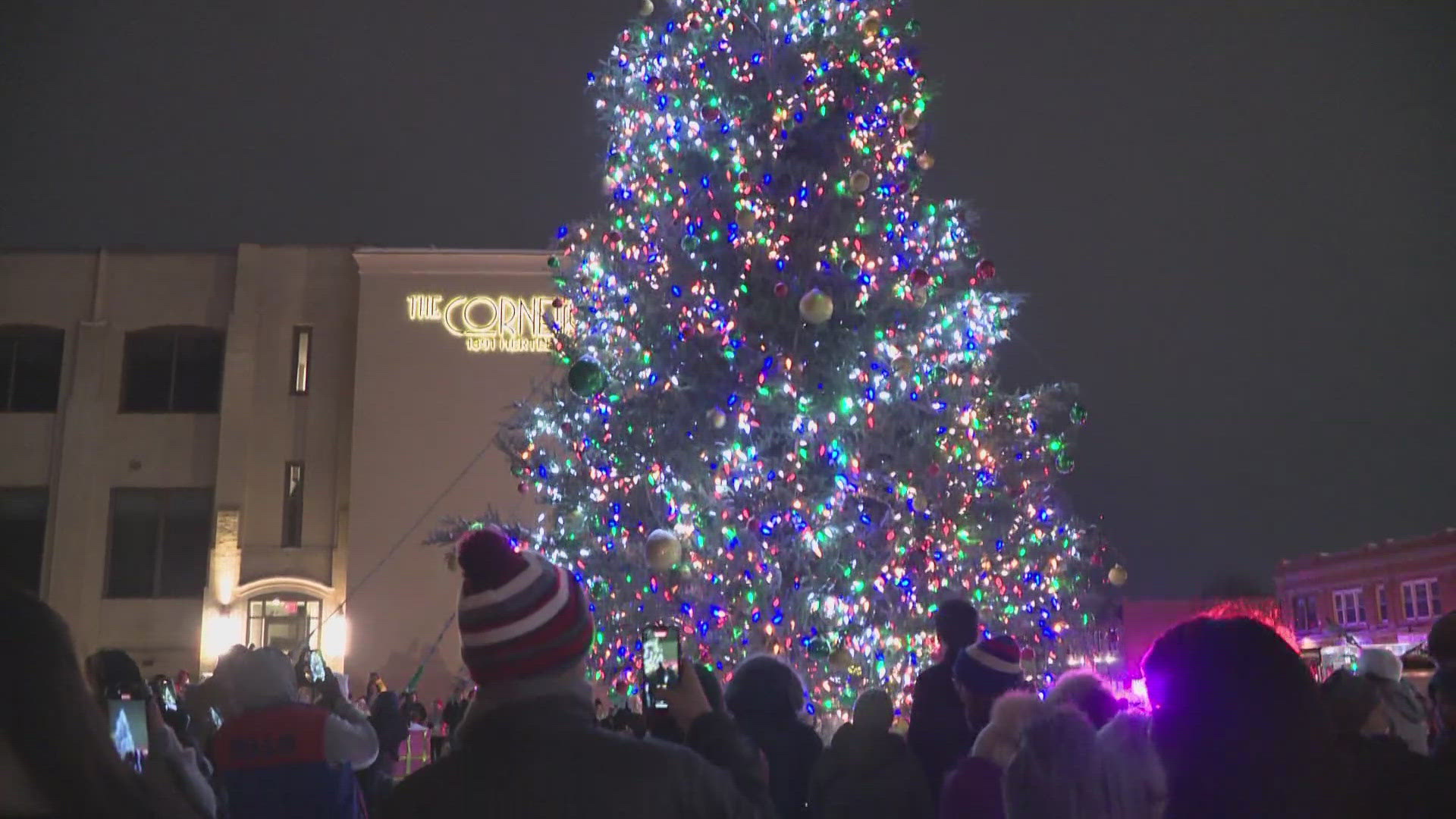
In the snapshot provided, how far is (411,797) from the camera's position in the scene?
2.21 meters

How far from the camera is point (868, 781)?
4.78m

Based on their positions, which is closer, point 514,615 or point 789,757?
point 514,615

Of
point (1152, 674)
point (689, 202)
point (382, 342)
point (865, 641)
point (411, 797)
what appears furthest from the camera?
point (382, 342)

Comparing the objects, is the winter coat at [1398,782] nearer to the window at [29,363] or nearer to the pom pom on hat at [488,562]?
the pom pom on hat at [488,562]

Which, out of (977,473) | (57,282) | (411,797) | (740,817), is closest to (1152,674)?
(740,817)

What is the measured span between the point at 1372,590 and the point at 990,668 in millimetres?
41320

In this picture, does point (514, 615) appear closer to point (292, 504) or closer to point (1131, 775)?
point (1131, 775)

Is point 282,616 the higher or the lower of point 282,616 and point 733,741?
the higher

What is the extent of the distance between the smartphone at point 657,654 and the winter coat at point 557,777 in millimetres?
1169

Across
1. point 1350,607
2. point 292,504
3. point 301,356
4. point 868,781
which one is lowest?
point 868,781

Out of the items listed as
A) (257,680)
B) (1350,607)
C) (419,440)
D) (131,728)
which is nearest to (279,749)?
(257,680)

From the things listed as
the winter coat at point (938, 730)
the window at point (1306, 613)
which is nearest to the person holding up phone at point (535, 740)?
the winter coat at point (938, 730)

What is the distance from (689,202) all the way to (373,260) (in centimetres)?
1651

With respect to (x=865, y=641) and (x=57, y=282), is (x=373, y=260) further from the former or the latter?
(x=865, y=641)
